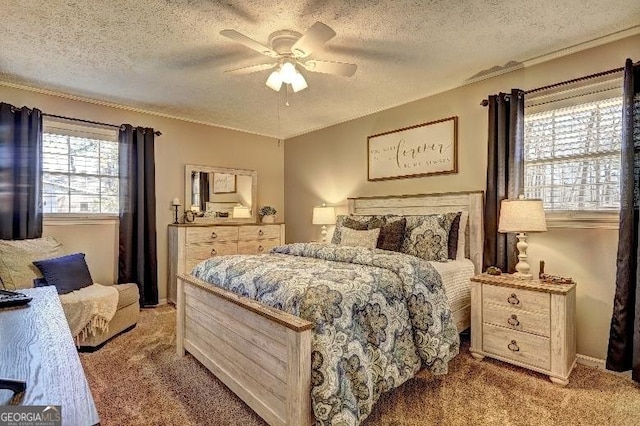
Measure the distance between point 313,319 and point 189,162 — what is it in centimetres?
361

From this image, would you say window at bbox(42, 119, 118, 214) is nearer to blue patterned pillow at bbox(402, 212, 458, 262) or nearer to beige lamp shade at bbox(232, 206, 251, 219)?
beige lamp shade at bbox(232, 206, 251, 219)

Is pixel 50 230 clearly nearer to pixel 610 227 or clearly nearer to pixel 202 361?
pixel 202 361

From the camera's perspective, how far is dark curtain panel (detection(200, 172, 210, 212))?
15.6ft

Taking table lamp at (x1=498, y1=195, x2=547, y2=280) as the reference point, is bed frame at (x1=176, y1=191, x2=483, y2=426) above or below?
below

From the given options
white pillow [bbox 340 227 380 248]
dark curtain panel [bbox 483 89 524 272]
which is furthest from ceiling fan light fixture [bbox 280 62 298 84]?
dark curtain panel [bbox 483 89 524 272]

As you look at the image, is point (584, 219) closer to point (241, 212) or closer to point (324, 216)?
point (324, 216)

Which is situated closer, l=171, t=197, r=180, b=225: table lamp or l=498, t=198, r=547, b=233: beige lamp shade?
l=498, t=198, r=547, b=233: beige lamp shade


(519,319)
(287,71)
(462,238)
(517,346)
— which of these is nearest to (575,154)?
(462,238)

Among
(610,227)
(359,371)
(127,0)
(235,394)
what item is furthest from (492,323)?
(127,0)

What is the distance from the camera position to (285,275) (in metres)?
2.13

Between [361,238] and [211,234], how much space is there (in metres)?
2.08

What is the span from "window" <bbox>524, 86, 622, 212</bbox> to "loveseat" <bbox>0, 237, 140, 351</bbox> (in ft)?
12.5

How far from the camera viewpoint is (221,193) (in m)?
4.98

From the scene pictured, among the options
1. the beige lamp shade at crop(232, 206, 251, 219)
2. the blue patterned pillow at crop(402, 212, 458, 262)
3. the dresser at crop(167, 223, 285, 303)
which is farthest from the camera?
the beige lamp shade at crop(232, 206, 251, 219)
